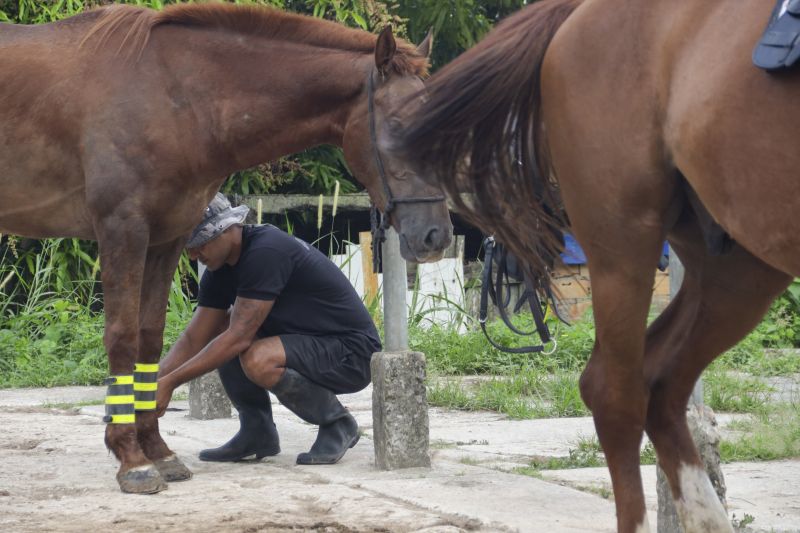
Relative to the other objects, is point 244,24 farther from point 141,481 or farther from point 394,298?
point 141,481

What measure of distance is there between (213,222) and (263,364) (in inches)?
→ 27.3

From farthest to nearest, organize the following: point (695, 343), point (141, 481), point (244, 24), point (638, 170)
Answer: point (244, 24) < point (141, 481) < point (695, 343) < point (638, 170)

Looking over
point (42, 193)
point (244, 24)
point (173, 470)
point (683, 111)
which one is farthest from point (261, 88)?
point (683, 111)

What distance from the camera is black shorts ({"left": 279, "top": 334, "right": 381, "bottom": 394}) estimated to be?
5.16 meters

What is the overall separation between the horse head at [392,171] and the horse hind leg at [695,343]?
130 centimetres

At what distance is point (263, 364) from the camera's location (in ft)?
16.6

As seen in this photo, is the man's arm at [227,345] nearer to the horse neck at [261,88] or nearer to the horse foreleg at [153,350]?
the horse foreleg at [153,350]

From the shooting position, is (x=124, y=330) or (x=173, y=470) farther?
(x=173, y=470)

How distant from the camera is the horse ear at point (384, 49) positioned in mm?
4531

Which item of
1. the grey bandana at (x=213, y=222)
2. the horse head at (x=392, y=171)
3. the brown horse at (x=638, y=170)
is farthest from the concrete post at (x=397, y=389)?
the brown horse at (x=638, y=170)

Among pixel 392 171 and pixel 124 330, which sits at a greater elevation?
pixel 392 171

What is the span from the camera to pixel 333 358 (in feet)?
17.3

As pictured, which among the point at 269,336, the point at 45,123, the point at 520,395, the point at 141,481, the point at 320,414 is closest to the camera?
the point at 141,481

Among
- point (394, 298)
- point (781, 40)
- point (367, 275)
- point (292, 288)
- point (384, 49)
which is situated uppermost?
point (384, 49)
